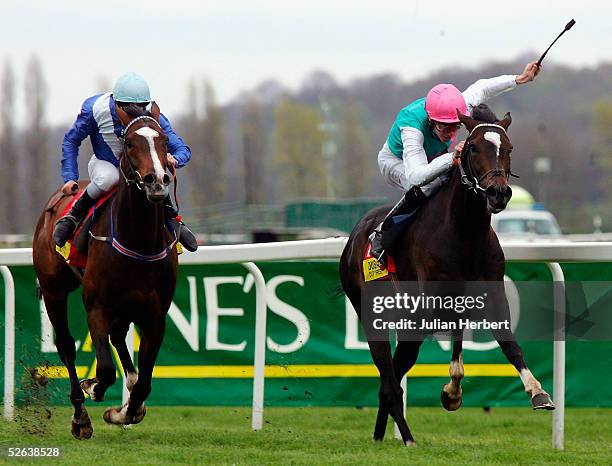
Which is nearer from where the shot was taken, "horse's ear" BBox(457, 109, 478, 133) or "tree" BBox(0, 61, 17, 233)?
"horse's ear" BBox(457, 109, 478, 133)

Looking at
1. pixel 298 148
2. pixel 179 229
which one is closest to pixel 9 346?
pixel 179 229

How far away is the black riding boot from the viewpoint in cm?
631

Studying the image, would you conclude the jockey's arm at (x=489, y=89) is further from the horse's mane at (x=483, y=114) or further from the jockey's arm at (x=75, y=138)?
the jockey's arm at (x=75, y=138)

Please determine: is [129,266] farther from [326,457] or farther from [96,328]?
[326,457]

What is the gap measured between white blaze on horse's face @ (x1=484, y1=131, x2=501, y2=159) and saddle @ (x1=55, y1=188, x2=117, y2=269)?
7.07ft

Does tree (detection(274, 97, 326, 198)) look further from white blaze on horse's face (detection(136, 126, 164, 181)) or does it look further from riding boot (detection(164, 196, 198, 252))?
white blaze on horse's face (detection(136, 126, 164, 181))

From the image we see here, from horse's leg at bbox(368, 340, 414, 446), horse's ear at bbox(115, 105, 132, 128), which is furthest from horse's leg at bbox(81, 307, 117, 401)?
horse's leg at bbox(368, 340, 414, 446)

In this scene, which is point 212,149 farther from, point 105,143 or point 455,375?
point 455,375

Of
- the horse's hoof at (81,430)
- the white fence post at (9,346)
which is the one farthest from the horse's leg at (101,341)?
the white fence post at (9,346)

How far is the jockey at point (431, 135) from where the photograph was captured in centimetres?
615

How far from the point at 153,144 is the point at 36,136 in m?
44.0

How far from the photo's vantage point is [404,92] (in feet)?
231

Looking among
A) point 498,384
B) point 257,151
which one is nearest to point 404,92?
point 257,151

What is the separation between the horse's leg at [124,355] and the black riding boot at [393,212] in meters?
1.49
